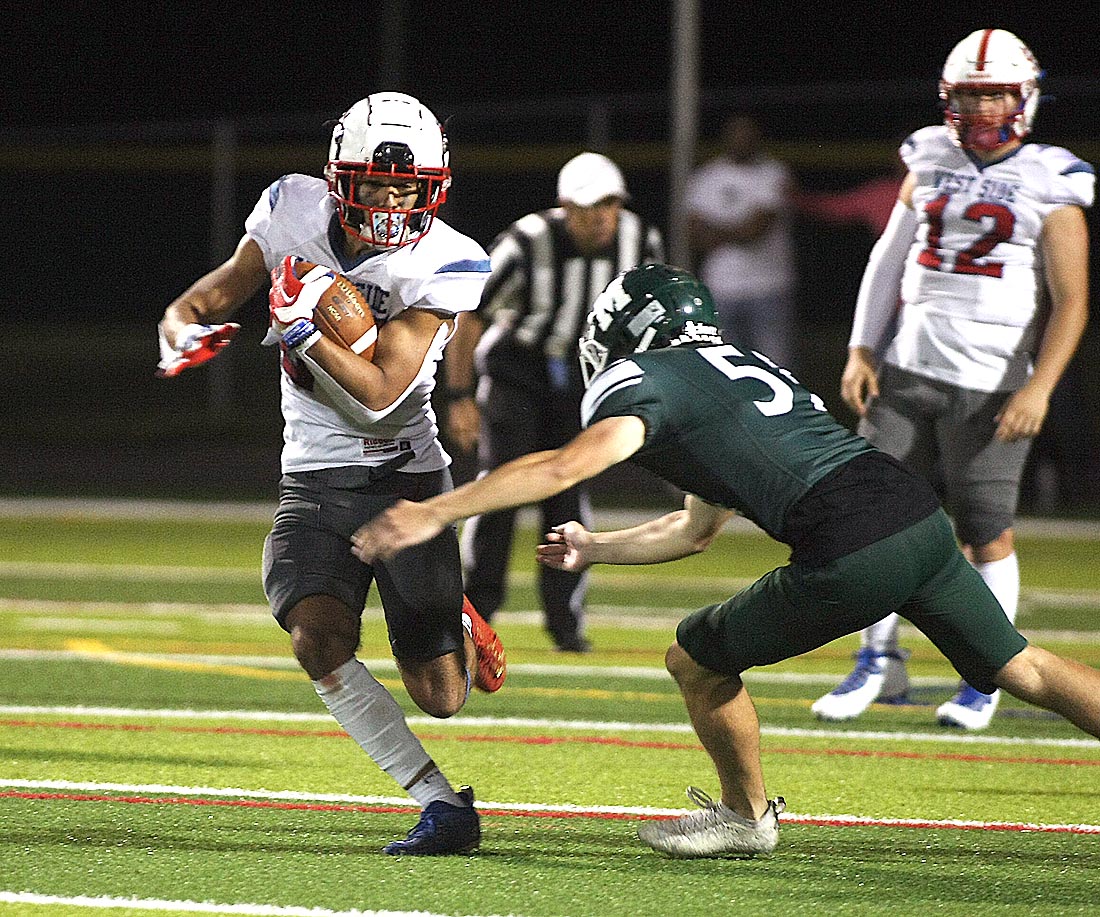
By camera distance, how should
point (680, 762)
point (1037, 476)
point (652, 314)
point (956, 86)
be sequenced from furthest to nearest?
point (1037, 476) → point (956, 86) → point (680, 762) → point (652, 314)

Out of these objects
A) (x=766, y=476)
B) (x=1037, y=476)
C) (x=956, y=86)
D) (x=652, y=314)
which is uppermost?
(x=956, y=86)

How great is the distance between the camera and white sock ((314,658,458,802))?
4516mm

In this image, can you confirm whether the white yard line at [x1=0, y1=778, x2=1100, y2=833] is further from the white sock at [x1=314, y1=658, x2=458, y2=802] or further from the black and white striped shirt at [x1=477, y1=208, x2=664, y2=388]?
the black and white striped shirt at [x1=477, y1=208, x2=664, y2=388]

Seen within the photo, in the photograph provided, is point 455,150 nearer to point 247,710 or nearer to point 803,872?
point 247,710

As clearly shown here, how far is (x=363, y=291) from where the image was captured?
4.74m

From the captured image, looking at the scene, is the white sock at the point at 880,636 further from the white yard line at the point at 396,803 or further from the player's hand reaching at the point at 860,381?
the white yard line at the point at 396,803

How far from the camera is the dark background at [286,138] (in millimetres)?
17312

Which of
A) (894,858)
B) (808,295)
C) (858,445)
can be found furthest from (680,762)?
(808,295)

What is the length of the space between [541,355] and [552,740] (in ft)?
7.02

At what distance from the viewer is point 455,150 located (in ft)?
62.7

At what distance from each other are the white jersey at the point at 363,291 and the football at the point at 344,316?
0.17 m

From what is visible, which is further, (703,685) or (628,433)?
(703,685)

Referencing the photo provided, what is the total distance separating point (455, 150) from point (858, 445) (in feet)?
49.3

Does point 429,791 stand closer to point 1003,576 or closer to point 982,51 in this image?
point 1003,576
